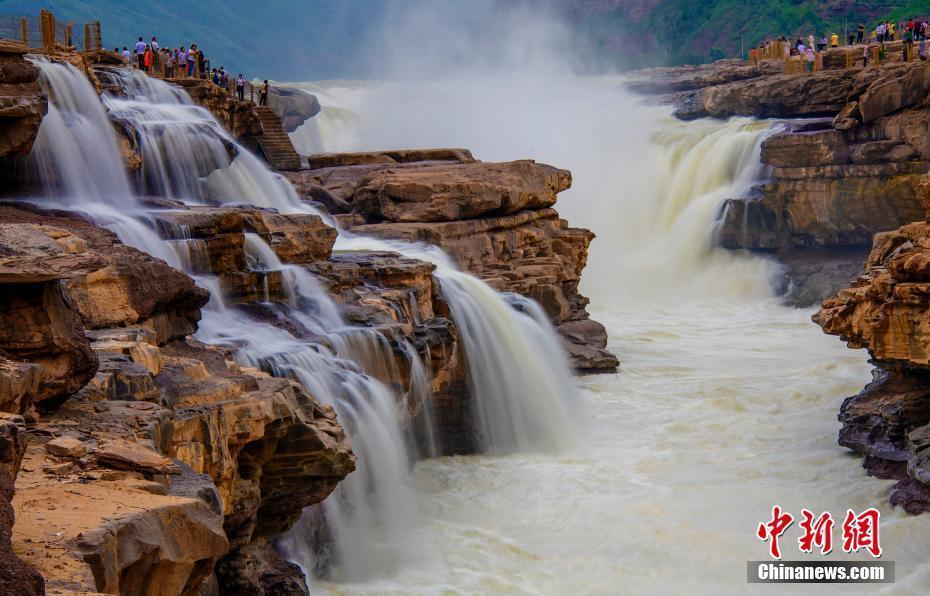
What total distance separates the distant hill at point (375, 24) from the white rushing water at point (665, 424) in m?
15.9

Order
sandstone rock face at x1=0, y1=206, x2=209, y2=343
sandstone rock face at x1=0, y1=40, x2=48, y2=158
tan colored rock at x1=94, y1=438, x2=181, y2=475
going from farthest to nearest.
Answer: sandstone rock face at x1=0, y1=40, x2=48, y2=158, sandstone rock face at x1=0, y1=206, x2=209, y2=343, tan colored rock at x1=94, y1=438, x2=181, y2=475

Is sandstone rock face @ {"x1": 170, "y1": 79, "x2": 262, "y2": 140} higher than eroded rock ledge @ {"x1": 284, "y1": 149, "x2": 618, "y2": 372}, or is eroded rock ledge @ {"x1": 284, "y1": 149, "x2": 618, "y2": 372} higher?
sandstone rock face @ {"x1": 170, "y1": 79, "x2": 262, "y2": 140}

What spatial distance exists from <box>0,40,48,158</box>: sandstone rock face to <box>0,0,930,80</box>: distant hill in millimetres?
32826

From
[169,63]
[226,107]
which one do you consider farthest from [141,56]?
[226,107]

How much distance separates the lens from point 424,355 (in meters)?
12.3

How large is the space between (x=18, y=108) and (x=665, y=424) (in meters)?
8.04

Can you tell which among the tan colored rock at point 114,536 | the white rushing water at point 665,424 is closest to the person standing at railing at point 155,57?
the white rushing water at point 665,424

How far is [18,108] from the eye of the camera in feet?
A: 36.6

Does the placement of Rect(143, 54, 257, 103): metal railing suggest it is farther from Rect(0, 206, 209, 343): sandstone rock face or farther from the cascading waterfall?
Rect(0, 206, 209, 343): sandstone rock face

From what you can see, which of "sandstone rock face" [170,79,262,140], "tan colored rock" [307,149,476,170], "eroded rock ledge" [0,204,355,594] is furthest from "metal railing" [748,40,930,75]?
"eroded rock ledge" [0,204,355,594]

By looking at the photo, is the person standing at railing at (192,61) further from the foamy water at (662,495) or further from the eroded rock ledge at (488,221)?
the foamy water at (662,495)

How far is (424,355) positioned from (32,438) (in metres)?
6.84

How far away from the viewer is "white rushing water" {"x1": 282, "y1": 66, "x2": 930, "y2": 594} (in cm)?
1007

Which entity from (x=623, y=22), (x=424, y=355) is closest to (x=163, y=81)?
(x=424, y=355)
